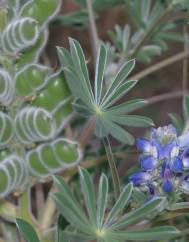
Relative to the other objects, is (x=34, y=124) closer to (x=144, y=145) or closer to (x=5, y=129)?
(x=5, y=129)

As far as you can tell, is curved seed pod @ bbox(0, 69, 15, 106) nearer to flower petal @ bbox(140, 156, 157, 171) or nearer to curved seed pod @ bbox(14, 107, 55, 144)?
curved seed pod @ bbox(14, 107, 55, 144)

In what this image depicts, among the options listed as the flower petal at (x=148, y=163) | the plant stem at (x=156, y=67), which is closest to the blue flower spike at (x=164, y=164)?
the flower petal at (x=148, y=163)

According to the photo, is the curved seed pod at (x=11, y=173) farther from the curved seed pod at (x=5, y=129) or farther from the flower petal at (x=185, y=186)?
the flower petal at (x=185, y=186)

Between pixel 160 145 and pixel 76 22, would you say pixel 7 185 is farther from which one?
pixel 76 22

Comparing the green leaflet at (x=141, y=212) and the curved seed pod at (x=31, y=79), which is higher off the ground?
the curved seed pod at (x=31, y=79)

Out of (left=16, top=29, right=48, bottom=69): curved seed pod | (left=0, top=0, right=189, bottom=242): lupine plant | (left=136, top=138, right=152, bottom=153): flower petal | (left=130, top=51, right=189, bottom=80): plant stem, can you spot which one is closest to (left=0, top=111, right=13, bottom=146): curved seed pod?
(left=0, top=0, right=189, bottom=242): lupine plant

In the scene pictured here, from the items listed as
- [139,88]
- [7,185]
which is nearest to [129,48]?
[7,185]
